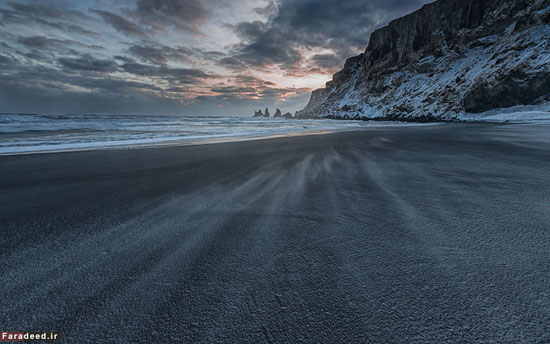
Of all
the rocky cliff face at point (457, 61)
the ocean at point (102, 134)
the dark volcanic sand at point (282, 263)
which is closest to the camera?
the dark volcanic sand at point (282, 263)

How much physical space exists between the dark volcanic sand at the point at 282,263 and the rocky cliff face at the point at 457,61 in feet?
123

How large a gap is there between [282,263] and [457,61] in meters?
61.2

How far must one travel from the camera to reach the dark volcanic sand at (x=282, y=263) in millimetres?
919

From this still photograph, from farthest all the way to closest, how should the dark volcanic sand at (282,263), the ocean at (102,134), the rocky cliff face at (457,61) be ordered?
the rocky cliff face at (457,61), the ocean at (102,134), the dark volcanic sand at (282,263)

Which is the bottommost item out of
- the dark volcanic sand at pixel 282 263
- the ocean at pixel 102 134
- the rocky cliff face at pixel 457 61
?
the dark volcanic sand at pixel 282 263

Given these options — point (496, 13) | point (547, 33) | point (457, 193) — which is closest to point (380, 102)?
point (496, 13)

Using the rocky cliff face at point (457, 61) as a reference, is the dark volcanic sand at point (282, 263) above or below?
below

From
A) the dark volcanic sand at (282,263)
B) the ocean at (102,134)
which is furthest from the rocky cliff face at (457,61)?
the dark volcanic sand at (282,263)

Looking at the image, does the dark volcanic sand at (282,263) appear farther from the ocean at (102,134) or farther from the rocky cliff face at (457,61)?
the rocky cliff face at (457,61)

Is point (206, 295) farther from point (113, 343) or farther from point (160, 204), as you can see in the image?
point (160, 204)

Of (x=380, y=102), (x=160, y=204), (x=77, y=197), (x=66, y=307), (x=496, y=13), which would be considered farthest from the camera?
(x=380, y=102)

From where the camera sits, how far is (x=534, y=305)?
0.95 metres

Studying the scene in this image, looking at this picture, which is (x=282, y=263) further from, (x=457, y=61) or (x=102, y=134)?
(x=457, y=61)

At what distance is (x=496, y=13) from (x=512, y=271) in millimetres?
64548
